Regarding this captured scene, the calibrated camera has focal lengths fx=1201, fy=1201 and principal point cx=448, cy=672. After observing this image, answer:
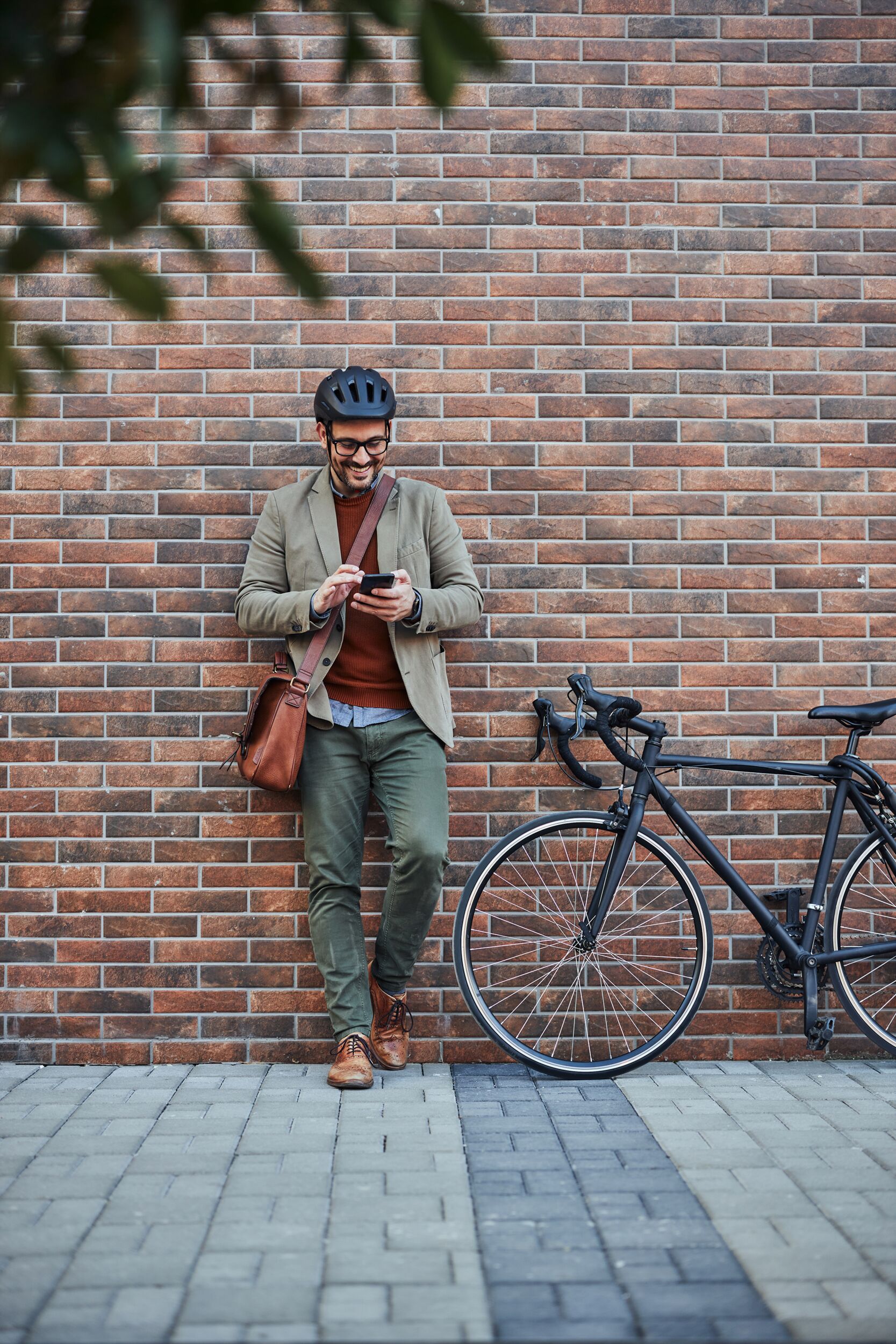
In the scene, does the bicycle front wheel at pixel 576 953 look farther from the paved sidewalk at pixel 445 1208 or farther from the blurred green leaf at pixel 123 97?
the blurred green leaf at pixel 123 97

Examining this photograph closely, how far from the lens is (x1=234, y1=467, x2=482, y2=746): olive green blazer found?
4094 mm

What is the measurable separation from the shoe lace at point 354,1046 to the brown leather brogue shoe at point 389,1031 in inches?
5.3

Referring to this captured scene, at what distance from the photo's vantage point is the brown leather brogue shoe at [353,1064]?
3908mm

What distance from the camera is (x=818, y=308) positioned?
4.55 m

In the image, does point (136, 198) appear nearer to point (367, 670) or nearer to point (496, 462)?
point (367, 670)

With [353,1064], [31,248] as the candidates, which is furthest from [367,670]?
[31,248]

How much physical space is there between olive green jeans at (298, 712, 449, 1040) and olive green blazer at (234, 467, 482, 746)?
0.38 ft

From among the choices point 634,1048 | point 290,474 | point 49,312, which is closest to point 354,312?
point 290,474

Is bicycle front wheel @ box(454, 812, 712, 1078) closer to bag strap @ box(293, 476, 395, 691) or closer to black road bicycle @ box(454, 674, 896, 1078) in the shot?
black road bicycle @ box(454, 674, 896, 1078)

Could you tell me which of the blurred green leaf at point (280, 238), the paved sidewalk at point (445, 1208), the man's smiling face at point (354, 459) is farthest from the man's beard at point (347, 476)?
the blurred green leaf at point (280, 238)

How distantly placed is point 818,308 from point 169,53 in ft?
12.4

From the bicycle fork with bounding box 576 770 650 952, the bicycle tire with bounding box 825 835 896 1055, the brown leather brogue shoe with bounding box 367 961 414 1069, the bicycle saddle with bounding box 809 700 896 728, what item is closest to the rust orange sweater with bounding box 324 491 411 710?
the bicycle fork with bounding box 576 770 650 952

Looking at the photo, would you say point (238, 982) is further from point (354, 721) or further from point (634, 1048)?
point (634, 1048)

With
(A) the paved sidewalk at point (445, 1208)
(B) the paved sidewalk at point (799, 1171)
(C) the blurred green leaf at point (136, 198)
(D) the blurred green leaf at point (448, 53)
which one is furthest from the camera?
(B) the paved sidewalk at point (799, 1171)
